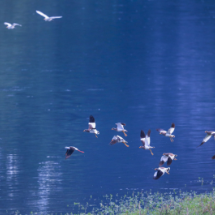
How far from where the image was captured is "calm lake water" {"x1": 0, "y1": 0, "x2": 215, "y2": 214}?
13.0 m

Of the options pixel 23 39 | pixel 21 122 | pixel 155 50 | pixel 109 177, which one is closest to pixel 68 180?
pixel 109 177

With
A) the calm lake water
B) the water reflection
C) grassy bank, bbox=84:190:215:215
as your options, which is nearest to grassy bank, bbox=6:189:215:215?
grassy bank, bbox=84:190:215:215

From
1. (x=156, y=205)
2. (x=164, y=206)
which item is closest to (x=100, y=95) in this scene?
(x=156, y=205)

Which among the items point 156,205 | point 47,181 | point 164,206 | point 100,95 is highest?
point 164,206

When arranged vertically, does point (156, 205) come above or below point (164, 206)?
below

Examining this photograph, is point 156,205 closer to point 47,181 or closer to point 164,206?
point 164,206

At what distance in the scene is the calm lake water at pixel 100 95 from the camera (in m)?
13.0

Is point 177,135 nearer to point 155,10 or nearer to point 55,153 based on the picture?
point 55,153

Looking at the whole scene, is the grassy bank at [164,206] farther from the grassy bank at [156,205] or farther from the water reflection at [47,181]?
the water reflection at [47,181]

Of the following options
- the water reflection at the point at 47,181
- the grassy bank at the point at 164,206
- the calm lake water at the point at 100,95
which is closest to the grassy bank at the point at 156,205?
the grassy bank at the point at 164,206

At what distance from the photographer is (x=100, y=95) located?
24859 mm

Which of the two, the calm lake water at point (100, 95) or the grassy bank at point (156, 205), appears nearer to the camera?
the grassy bank at point (156, 205)

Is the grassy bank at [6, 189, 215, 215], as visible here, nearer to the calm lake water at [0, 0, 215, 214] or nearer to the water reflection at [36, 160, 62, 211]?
the calm lake water at [0, 0, 215, 214]

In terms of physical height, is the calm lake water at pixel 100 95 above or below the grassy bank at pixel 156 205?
below
